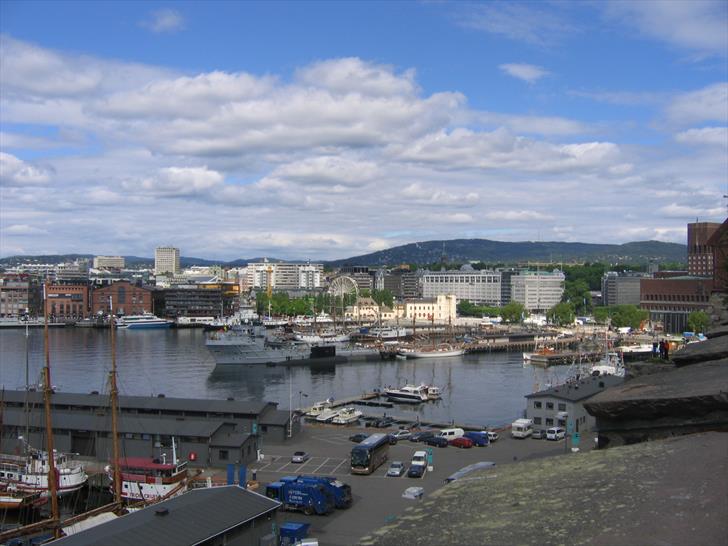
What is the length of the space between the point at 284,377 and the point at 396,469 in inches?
749

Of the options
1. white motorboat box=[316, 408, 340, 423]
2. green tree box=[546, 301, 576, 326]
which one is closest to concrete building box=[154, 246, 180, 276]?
green tree box=[546, 301, 576, 326]

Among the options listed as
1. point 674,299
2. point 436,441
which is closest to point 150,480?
point 436,441

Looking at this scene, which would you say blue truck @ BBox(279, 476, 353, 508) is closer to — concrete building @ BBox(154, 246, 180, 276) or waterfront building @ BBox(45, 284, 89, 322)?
waterfront building @ BBox(45, 284, 89, 322)

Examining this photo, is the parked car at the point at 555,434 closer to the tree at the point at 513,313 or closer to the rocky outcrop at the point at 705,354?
the rocky outcrop at the point at 705,354

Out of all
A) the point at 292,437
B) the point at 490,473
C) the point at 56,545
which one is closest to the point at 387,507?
the point at 56,545

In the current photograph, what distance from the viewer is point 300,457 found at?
1295 centimetres

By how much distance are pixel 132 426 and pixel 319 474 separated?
12.4 feet

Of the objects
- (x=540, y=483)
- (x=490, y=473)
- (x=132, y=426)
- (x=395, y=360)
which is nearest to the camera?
(x=540, y=483)

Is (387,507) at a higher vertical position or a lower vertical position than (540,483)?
lower

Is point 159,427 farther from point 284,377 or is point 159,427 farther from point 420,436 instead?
point 284,377

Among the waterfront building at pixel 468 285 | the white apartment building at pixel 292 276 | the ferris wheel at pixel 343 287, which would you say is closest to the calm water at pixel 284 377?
the ferris wheel at pixel 343 287

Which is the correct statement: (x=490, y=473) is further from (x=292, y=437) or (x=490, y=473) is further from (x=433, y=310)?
(x=433, y=310)

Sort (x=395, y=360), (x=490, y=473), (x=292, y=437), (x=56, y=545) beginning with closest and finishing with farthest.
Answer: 1. (x=490, y=473)
2. (x=56, y=545)
3. (x=292, y=437)
4. (x=395, y=360)

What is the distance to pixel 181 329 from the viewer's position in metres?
58.2
